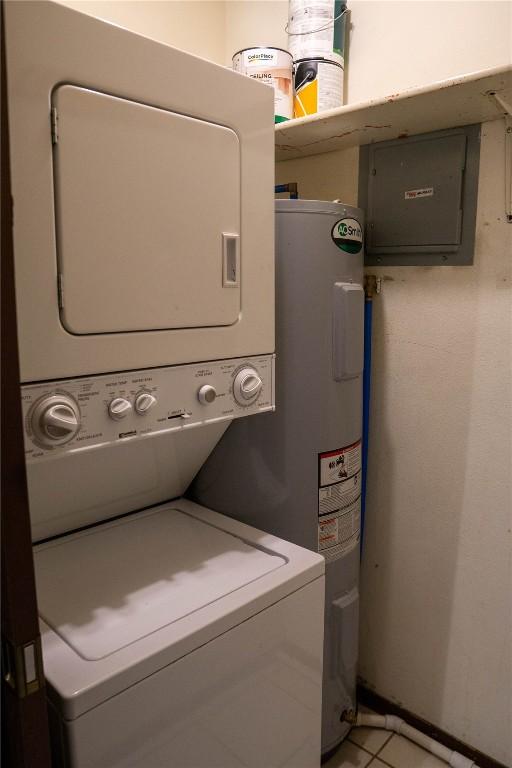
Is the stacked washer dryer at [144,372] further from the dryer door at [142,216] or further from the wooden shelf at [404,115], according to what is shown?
the wooden shelf at [404,115]

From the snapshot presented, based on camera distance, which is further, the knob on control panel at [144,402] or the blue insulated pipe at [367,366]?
the blue insulated pipe at [367,366]

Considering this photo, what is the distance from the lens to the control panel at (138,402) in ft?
2.99

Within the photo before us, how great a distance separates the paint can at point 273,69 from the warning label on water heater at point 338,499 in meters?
1.02

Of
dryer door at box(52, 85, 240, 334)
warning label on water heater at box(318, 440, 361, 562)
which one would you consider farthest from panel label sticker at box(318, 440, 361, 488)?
dryer door at box(52, 85, 240, 334)

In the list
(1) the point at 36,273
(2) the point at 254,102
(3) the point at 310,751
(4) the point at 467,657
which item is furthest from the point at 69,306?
(4) the point at 467,657

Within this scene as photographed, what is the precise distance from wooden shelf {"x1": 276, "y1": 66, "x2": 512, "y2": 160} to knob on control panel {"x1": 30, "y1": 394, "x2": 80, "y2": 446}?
1.11 m

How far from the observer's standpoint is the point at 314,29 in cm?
165

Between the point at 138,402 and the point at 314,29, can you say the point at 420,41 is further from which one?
the point at 138,402

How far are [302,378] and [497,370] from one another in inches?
23.5

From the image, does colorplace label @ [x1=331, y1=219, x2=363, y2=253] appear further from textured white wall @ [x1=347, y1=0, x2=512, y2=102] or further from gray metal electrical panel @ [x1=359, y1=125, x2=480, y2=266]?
textured white wall @ [x1=347, y1=0, x2=512, y2=102]

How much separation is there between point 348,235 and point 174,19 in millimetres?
1086

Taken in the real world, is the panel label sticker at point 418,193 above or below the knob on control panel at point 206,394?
above

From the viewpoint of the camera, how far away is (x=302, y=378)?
5.14 ft

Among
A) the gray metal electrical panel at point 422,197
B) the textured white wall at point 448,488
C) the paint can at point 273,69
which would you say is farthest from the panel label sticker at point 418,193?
the paint can at point 273,69
